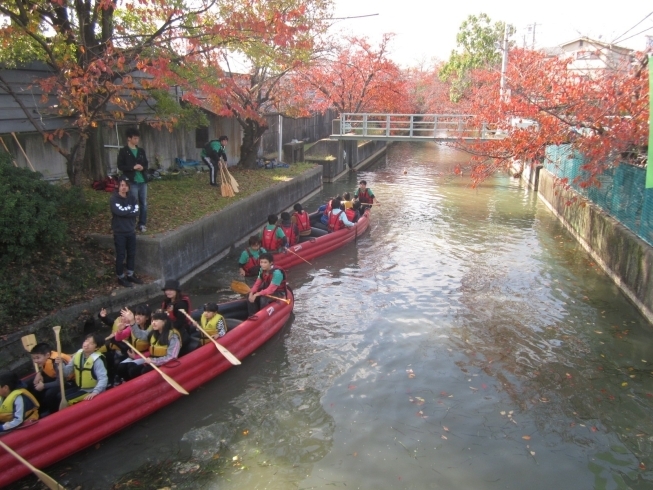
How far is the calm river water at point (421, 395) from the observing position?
6.16 m

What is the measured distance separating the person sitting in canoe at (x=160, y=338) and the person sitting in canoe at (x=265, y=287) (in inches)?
84.2

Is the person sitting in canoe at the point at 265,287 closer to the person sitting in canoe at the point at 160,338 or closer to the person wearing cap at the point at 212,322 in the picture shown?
the person wearing cap at the point at 212,322

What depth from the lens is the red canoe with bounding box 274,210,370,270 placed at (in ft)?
43.0

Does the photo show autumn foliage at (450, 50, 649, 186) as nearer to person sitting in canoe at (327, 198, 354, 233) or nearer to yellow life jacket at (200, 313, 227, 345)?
person sitting in canoe at (327, 198, 354, 233)

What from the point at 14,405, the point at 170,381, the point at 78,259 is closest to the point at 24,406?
the point at 14,405

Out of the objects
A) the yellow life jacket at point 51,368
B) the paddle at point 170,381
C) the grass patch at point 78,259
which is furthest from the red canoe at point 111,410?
the grass patch at point 78,259

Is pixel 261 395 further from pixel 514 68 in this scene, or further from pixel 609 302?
pixel 514 68

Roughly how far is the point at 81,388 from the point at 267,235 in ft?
21.6

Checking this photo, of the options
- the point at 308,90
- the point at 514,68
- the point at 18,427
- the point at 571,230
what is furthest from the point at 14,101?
the point at 308,90

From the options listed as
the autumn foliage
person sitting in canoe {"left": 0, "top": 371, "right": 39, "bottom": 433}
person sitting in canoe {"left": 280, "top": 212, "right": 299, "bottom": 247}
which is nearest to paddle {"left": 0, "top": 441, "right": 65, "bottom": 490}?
person sitting in canoe {"left": 0, "top": 371, "right": 39, "bottom": 433}

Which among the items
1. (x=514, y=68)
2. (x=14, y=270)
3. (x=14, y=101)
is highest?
(x=514, y=68)

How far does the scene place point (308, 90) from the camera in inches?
1166

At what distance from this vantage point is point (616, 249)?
12.3m

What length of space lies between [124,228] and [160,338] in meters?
3.15
